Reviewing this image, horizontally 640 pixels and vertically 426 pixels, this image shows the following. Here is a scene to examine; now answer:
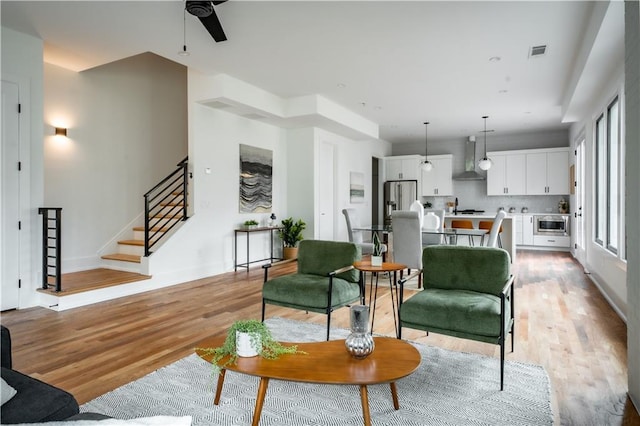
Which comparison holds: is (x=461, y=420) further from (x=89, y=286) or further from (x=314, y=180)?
(x=314, y=180)

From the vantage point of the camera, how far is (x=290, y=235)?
7574mm

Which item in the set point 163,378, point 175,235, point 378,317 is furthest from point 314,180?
point 163,378

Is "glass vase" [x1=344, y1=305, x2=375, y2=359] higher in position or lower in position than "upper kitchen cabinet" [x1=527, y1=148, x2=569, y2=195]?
lower

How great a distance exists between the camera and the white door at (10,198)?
4.18 meters

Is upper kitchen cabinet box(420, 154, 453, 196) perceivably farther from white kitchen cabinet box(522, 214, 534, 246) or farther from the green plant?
the green plant

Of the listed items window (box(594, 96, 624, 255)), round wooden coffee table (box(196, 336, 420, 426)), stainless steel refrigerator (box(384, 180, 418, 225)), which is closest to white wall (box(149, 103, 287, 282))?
round wooden coffee table (box(196, 336, 420, 426))

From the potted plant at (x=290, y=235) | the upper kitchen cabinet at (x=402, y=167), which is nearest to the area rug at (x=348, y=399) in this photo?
the potted plant at (x=290, y=235)

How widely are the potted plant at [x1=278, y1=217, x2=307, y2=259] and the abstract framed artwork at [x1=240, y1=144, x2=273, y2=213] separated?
1.58 ft

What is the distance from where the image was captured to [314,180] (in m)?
7.81

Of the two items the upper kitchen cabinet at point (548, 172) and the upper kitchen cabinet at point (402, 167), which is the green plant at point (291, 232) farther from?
the upper kitchen cabinet at point (548, 172)

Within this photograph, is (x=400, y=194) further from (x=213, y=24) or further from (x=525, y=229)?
(x=213, y=24)

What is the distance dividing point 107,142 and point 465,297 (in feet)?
19.2

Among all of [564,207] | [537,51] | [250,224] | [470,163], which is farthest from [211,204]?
[564,207]

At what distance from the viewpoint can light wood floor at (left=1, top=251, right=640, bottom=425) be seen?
2.43 meters
